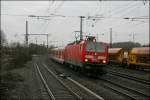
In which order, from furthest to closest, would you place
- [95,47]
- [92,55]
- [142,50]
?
[142,50] < [95,47] < [92,55]

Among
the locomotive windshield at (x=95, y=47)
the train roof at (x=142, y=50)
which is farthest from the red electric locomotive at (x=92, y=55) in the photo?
the train roof at (x=142, y=50)

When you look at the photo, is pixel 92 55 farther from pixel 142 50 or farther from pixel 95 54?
pixel 142 50

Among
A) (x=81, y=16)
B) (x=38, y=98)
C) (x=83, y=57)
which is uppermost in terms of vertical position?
(x=81, y=16)

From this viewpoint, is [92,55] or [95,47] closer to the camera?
[92,55]

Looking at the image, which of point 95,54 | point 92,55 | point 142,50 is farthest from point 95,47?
point 142,50

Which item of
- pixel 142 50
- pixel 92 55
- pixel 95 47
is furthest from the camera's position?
pixel 142 50

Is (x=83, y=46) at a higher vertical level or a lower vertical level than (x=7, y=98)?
higher

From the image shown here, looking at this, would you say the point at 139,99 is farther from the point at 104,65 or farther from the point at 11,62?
the point at 11,62

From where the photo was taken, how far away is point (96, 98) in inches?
582

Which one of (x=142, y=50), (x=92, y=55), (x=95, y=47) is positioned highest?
(x=95, y=47)

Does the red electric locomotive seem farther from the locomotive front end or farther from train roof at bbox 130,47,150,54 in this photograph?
train roof at bbox 130,47,150,54

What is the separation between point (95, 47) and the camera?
25547 mm

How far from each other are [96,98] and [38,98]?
2.82m

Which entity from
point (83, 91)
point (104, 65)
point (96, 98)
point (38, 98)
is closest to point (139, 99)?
point (96, 98)
